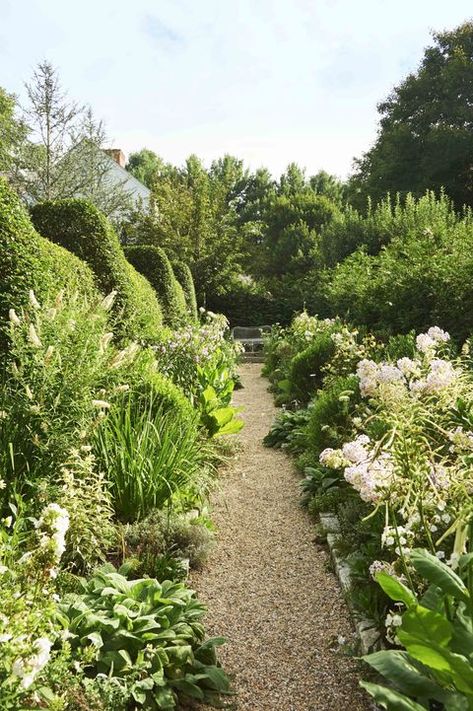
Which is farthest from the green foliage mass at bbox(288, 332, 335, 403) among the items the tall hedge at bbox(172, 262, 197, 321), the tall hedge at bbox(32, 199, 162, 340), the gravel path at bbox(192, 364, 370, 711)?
the tall hedge at bbox(172, 262, 197, 321)

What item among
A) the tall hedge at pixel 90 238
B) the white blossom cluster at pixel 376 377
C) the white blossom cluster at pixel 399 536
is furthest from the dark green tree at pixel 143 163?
the white blossom cluster at pixel 399 536

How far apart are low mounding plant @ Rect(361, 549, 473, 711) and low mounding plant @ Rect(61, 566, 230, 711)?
3.10ft

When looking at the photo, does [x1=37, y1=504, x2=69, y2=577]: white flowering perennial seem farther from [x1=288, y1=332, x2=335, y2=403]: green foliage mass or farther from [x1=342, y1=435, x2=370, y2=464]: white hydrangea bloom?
[x1=288, y1=332, x2=335, y2=403]: green foliage mass

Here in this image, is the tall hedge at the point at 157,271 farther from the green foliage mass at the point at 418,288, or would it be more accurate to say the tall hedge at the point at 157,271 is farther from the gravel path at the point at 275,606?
the gravel path at the point at 275,606

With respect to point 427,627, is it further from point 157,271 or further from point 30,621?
point 157,271

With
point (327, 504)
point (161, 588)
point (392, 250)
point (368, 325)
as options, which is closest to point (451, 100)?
point (392, 250)

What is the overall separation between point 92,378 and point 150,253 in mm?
9309

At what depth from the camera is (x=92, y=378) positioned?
3.49 metres

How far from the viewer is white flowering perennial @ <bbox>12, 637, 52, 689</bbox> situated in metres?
1.56

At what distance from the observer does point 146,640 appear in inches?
93.2

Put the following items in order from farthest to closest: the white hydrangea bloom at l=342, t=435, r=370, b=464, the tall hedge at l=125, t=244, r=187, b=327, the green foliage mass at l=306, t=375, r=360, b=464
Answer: the tall hedge at l=125, t=244, r=187, b=327, the green foliage mass at l=306, t=375, r=360, b=464, the white hydrangea bloom at l=342, t=435, r=370, b=464

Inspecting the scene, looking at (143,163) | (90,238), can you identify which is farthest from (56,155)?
(143,163)

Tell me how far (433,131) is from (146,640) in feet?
84.7

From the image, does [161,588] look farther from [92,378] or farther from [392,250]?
[392,250]
